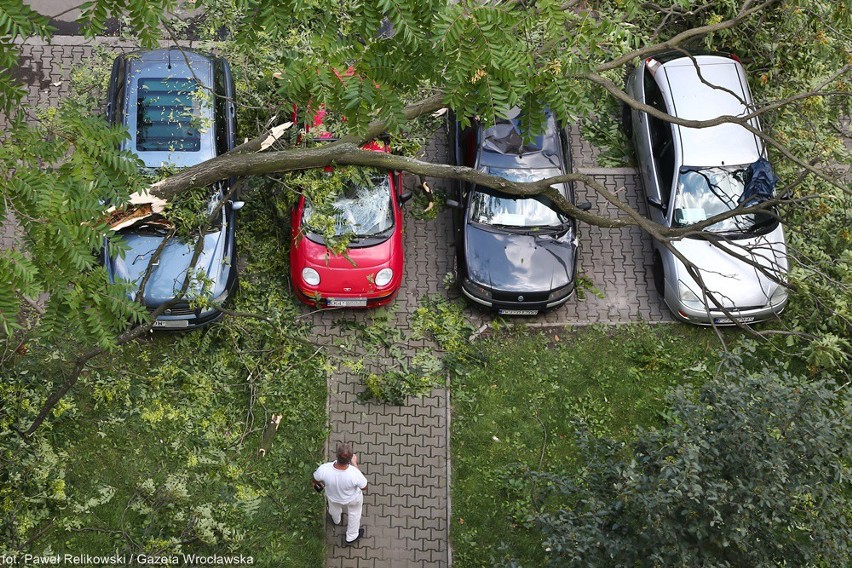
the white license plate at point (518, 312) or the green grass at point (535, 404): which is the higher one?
the white license plate at point (518, 312)

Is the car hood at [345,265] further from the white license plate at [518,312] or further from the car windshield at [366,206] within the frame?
the white license plate at [518,312]

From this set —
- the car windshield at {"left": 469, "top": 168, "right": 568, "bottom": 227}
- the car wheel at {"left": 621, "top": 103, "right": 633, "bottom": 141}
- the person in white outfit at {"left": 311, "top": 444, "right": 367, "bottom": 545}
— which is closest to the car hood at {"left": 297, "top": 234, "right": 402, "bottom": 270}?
the car windshield at {"left": 469, "top": 168, "right": 568, "bottom": 227}

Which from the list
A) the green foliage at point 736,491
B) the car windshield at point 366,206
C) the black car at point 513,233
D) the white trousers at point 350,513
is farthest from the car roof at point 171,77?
the green foliage at point 736,491

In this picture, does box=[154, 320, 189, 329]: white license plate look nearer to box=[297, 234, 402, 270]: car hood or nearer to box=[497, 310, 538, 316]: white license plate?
box=[297, 234, 402, 270]: car hood

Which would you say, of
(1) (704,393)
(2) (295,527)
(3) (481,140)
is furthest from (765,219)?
(2) (295,527)

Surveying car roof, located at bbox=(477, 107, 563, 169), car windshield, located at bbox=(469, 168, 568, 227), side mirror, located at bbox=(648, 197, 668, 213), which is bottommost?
side mirror, located at bbox=(648, 197, 668, 213)

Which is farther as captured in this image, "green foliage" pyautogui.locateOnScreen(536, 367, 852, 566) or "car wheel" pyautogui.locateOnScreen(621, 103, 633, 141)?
"car wheel" pyautogui.locateOnScreen(621, 103, 633, 141)
